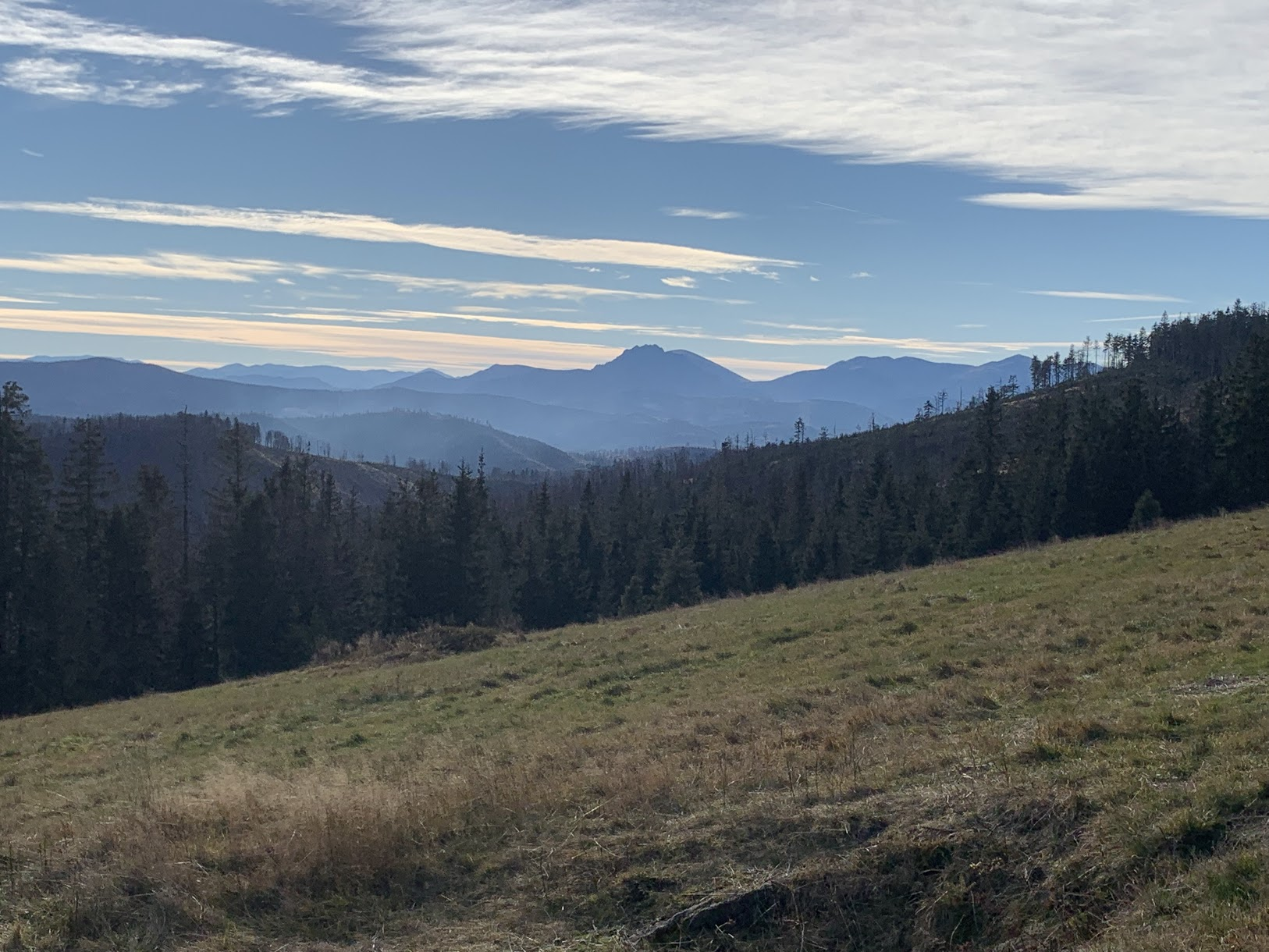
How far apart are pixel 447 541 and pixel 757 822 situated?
53.9m

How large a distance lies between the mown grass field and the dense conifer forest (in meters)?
32.3

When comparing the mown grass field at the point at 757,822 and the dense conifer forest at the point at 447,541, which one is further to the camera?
the dense conifer forest at the point at 447,541

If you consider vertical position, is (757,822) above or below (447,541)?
above

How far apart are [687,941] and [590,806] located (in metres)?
2.33

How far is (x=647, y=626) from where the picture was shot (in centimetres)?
2750

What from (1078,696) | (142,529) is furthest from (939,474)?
(1078,696)

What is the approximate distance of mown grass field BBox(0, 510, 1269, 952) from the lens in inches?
252

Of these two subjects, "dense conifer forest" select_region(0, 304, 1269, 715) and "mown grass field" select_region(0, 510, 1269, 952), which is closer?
"mown grass field" select_region(0, 510, 1269, 952)

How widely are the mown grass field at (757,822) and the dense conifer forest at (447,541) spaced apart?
32261 millimetres

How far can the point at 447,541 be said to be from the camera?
2356 inches

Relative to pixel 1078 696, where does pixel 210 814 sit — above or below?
below

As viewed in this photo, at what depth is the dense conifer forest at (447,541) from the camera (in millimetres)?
43125

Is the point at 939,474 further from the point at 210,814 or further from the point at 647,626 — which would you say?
the point at 210,814

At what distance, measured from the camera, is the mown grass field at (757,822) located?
6395mm
